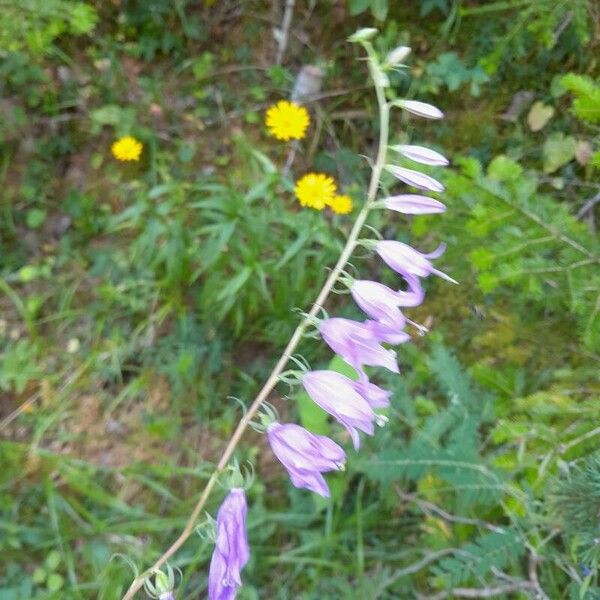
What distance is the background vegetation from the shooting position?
1.94 metres

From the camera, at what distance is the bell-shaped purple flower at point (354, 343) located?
1.14m

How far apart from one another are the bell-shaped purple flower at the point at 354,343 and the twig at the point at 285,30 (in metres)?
2.31

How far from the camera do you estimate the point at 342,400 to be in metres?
1.12

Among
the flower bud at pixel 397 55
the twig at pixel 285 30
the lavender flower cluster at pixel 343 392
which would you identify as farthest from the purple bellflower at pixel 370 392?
the twig at pixel 285 30

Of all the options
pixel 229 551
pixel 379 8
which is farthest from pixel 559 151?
pixel 229 551

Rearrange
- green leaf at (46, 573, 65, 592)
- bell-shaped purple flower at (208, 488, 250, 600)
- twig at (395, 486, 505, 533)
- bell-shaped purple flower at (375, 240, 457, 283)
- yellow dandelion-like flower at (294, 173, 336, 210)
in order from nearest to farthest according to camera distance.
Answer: bell-shaped purple flower at (208, 488, 250, 600) → bell-shaped purple flower at (375, 240, 457, 283) → twig at (395, 486, 505, 533) → yellow dandelion-like flower at (294, 173, 336, 210) → green leaf at (46, 573, 65, 592)

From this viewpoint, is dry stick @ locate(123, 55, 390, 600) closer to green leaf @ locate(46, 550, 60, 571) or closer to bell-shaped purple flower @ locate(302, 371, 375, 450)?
bell-shaped purple flower @ locate(302, 371, 375, 450)

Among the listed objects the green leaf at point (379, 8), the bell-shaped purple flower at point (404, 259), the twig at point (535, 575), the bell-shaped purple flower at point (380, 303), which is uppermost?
the bell-shaped purple flower at point (404, 259)

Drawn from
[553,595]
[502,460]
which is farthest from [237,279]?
[553,595]

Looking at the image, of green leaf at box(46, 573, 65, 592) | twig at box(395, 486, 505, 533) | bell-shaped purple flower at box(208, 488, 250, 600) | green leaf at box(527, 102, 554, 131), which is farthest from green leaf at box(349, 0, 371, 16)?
green leaf at box(46, 573, 65, 592)

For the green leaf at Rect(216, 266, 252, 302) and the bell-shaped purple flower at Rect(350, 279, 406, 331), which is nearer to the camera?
the bell-shaped purple flower at Rect(350, 279, 406, 331)

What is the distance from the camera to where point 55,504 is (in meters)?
2.63

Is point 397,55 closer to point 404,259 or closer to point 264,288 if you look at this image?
point 404,259

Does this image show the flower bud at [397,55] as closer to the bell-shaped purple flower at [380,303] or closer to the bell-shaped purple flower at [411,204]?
the bell-shaped purple flower at [411,204]
